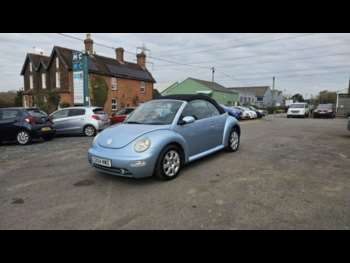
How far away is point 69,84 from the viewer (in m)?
23.8

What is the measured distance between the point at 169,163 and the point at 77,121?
316 inches

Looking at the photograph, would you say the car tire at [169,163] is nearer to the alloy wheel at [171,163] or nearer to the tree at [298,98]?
the alloy wheel at [171,163]

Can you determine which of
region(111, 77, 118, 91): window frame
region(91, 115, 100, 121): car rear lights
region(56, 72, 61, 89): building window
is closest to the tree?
region(111, 77, 118, 91): window frame

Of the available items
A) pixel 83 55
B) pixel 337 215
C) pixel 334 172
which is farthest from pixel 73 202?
pixel 83 55

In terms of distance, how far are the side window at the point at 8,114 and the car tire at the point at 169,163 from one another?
7524mm

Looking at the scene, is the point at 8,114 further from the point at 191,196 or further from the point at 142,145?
the point at 191,196

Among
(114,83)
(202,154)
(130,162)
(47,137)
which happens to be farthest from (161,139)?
(114,83)

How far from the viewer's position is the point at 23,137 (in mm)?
8617

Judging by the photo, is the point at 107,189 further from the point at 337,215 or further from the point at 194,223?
the point at 337,215

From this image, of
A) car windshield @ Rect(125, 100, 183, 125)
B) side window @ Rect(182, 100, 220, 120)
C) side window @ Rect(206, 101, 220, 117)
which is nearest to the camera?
car windshield @ Rect(125, 100, 183, 125)

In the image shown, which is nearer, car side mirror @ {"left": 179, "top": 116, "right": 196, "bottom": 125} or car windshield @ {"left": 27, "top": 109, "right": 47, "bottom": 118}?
car side mirror @ {"left": 179, "top": 116, "right": 196, "bottom": 125}

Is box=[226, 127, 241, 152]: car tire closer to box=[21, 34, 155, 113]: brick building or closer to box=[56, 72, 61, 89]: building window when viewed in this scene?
box=[21, 34, 155, 113]: brick building

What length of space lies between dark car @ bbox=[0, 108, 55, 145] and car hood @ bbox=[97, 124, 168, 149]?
5.69 metres

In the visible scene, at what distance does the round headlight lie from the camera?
3924 millimetres
